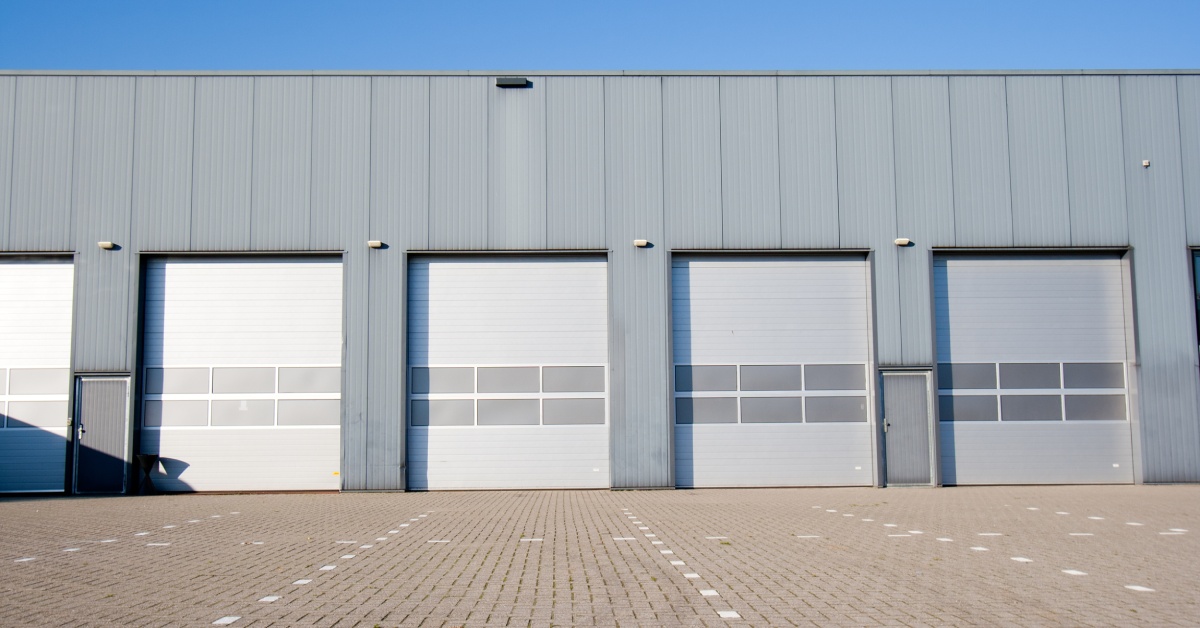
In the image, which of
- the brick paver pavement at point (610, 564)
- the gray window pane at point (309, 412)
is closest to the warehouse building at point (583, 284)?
the gray window pane at point (309, 412)

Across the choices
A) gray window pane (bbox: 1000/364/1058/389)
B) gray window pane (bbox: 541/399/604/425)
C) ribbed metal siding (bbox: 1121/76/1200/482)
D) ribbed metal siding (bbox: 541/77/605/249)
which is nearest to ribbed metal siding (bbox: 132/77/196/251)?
ribbed metal siding (bbox: 541/77/605/249)

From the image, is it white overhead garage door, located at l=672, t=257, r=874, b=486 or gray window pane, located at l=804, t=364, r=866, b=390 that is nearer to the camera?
white overhead garage door, located at l=672, t=257, r=874, b=486

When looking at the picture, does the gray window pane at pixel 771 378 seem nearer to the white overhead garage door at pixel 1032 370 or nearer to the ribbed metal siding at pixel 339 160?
the white overhead garage door at pixel 1032 370

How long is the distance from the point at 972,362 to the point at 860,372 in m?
2.33

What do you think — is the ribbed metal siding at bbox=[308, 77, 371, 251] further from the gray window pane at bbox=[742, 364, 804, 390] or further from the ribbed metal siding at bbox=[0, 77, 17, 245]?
the gray window pane at bbox=[742, 364, 804, 390]

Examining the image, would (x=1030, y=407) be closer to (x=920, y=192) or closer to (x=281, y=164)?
(x=920, y=192)

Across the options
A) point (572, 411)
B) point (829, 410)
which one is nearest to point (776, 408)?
point (829, 410)

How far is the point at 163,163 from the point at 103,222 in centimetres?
168

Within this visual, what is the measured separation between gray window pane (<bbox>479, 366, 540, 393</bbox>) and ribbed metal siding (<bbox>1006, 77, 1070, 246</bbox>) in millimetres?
10340

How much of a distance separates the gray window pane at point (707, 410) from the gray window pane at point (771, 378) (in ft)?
1.84

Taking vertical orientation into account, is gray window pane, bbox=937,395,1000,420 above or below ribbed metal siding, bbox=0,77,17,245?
below

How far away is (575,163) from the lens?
2041cm

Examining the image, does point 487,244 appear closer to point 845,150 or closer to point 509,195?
point 509,195

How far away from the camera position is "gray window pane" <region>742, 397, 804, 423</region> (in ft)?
65.8
